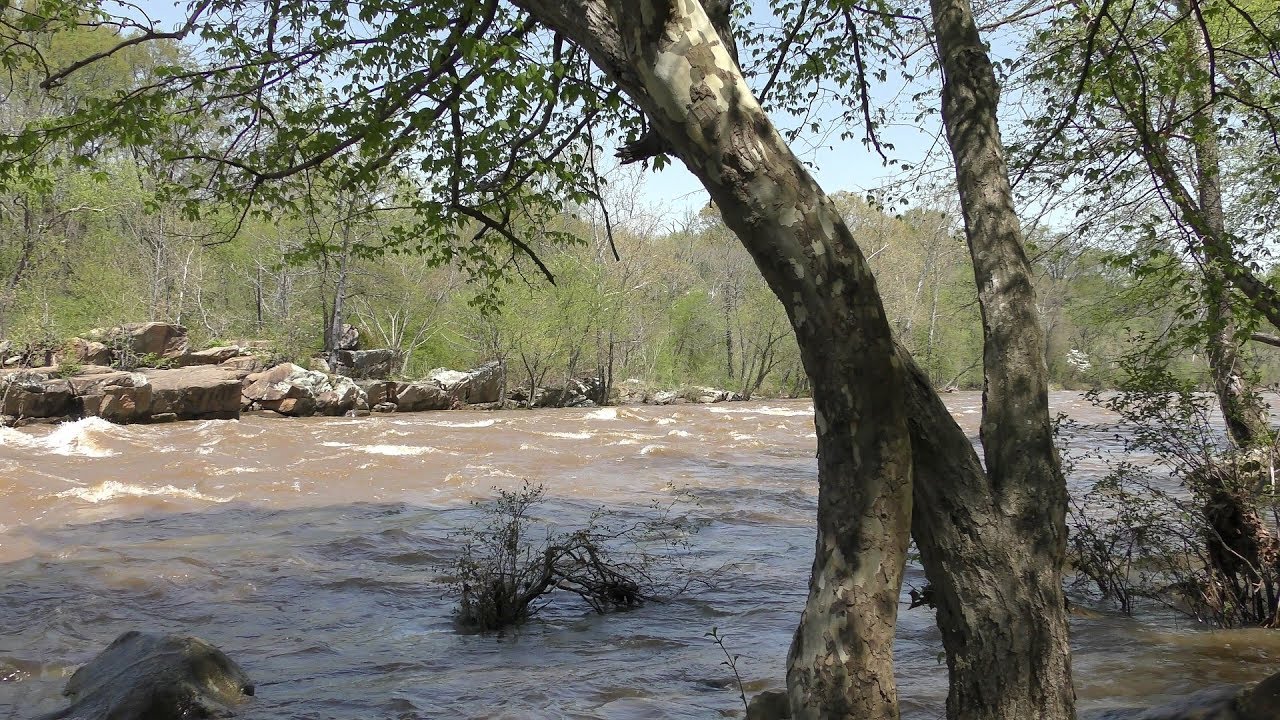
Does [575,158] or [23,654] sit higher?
[575,158]

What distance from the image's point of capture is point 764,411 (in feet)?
104

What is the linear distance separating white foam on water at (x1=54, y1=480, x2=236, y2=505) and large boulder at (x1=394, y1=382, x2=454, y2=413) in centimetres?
1602

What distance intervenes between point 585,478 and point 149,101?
10.6 metres

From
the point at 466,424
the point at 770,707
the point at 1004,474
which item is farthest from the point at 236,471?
the point at 1004,474

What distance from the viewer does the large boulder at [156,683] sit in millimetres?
4562

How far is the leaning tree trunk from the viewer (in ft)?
8.13

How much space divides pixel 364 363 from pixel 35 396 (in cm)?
1365

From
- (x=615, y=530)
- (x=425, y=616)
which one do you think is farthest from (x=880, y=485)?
(x=615, y=530)

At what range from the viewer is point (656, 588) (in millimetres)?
7949

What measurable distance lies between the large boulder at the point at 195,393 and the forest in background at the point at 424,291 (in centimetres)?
295

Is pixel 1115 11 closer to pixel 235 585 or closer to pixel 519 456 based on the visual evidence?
pixel 235 585

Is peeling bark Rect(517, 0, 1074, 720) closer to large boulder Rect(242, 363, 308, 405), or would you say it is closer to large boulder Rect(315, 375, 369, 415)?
large boulder Rect(242, 363, 308, 405)

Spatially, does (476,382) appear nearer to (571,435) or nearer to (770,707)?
(571,435)

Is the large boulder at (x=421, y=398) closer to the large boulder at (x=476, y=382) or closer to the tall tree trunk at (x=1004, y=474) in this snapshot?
the large boulder at (x=476, y=382)
